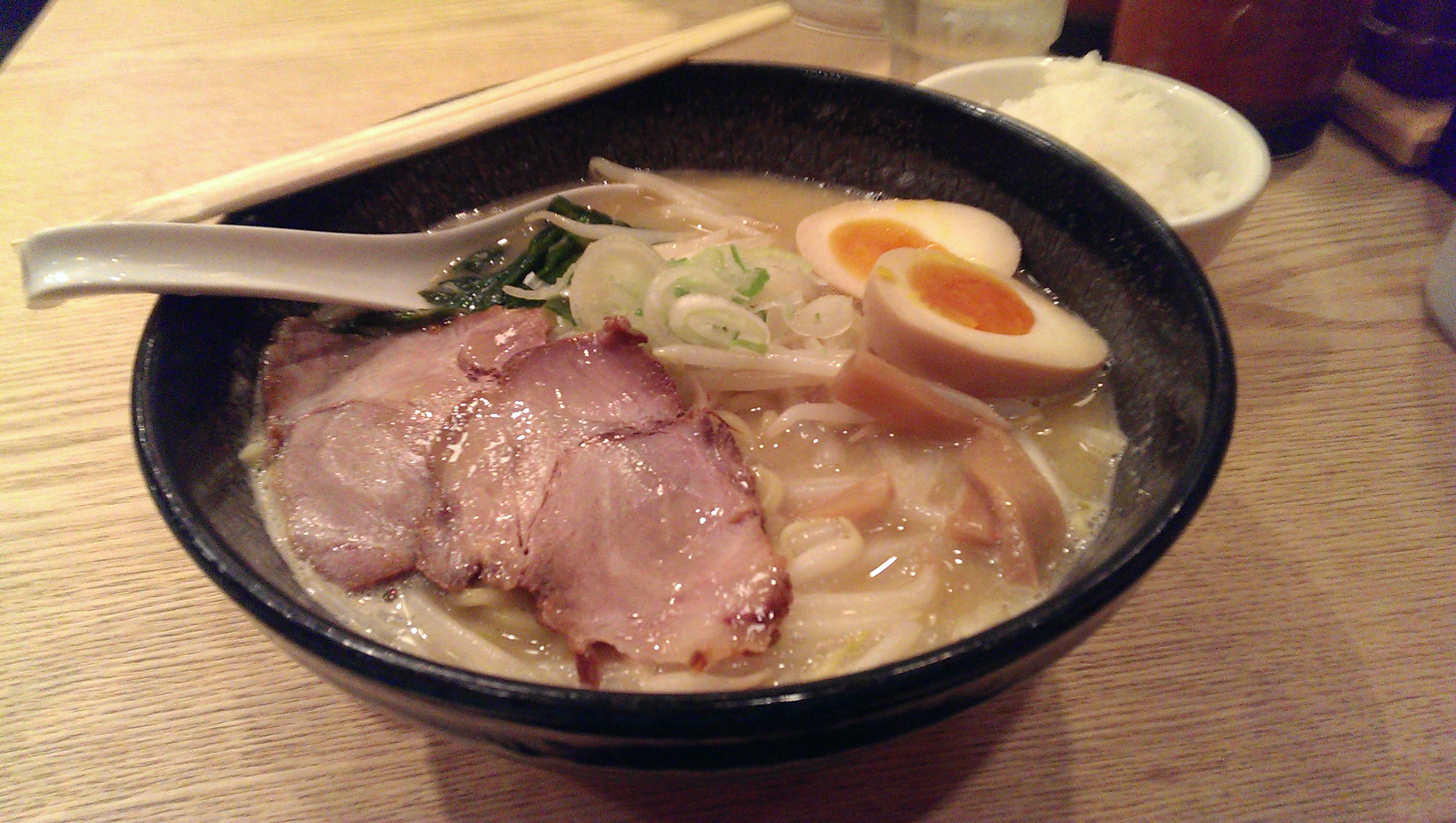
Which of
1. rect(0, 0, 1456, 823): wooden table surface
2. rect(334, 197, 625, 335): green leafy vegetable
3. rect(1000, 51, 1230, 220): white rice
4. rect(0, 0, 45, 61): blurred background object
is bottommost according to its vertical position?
rect(0, 0, 1456, 823): wooden table surface

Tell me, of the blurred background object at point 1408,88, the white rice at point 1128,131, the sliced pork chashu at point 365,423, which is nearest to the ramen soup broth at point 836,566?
the sliced pork chashu at point 365,423

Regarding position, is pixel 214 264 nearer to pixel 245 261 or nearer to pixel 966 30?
pixel 245 261

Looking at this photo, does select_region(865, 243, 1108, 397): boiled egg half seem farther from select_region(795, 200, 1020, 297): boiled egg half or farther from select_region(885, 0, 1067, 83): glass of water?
select_region(885, 0, 1067, 83): glass of water

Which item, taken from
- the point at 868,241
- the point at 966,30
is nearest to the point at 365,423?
the point at 868,241

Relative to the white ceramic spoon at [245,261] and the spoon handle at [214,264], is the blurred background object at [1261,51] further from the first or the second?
the spoon handle at [214,264]

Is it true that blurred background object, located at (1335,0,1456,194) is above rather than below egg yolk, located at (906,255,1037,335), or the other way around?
above

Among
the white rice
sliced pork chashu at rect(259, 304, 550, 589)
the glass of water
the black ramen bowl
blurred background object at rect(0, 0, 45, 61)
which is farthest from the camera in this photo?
blurred background object at rect(0, 0, 45, 61)

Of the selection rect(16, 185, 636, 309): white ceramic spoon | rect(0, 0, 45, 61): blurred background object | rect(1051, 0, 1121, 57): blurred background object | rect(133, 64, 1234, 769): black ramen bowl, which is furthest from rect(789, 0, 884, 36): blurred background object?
rect(0, 0, 45, 61): blurred background object

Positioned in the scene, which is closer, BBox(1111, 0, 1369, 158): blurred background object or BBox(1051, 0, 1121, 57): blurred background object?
BBox(1111, 0, 1369, 158): blurred background object
